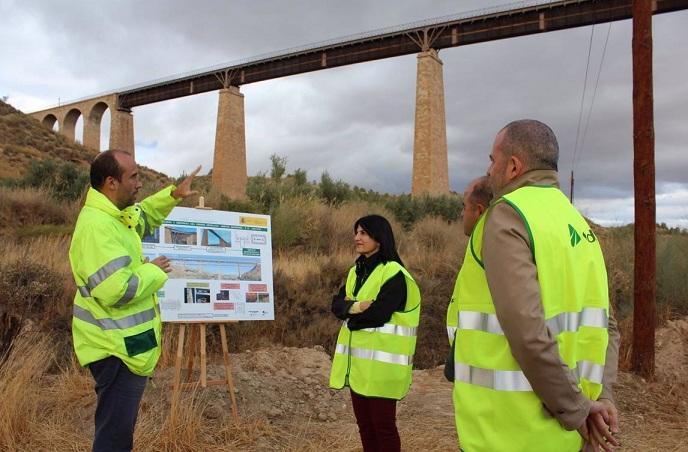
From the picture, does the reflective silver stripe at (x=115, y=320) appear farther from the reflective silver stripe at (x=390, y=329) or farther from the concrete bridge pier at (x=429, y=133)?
the concrete bridge pier at (x=429, y=133)

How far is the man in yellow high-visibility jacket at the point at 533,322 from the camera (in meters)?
1.89

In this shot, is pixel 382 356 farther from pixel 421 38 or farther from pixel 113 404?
pixel 421 38

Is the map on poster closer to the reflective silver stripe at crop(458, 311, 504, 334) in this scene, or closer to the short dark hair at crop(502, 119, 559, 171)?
the reflective silver stripe at crop(458, 311, 504, 334)

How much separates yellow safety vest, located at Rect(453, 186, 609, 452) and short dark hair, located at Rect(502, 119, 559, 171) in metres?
0.12

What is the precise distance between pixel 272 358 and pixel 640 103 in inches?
230

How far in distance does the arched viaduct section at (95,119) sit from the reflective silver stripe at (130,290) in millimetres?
36751

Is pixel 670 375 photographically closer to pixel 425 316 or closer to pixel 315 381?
pixel 425 316

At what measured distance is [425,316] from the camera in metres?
9.72

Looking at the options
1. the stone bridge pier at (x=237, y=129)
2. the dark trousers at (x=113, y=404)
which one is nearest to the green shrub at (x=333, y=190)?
the stone bridge pier at (x=237, y=129)

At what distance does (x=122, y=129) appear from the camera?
38.1 meters

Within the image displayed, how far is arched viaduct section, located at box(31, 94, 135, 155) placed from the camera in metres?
38.1

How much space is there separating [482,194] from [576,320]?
105 centimetres

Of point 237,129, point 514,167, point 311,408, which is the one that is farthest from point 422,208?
point 237,129

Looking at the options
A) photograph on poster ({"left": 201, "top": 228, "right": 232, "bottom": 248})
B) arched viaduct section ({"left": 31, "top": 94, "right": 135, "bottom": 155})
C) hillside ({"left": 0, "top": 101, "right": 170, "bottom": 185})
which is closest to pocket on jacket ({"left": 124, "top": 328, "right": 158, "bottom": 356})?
photograph on poster ({"left": 201, "top": 228, "right": 232, "bottom": 248})
